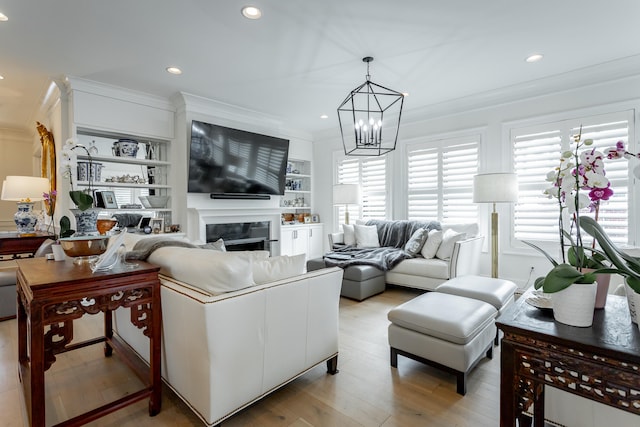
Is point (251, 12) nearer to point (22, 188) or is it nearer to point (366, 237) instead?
point (366, 237)

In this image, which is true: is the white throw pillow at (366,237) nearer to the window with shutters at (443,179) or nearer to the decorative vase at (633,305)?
the window with shutters at (443,179)

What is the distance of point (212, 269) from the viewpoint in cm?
150

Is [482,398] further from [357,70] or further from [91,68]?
[91,68]

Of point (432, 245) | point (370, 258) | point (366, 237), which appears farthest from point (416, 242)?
point (366, 237)

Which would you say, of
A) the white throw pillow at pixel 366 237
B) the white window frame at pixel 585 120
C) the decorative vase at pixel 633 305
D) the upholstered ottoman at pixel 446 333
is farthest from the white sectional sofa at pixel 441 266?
the decorative vase at pixel 633 305

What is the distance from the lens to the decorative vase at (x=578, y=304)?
3.31 feet

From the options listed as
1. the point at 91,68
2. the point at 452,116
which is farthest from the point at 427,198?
the point at 91,68

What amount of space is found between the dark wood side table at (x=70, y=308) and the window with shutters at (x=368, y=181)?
4.29 meters

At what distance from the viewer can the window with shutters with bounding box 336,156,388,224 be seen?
5434mm

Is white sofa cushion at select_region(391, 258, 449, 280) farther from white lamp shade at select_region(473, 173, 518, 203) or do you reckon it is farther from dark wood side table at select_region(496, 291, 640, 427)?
dark wood side table at select_region(496, 291, 640, 427)

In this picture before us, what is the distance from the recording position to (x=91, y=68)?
3301 mm

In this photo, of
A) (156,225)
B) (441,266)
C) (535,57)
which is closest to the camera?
(535,57)

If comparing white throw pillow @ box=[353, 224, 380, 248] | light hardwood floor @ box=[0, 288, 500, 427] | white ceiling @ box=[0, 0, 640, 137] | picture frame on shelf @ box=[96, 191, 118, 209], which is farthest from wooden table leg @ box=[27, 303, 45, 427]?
white throw pillow @ box=[353, 224, 380, 248]

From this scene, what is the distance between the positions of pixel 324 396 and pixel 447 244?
2.76 meters
